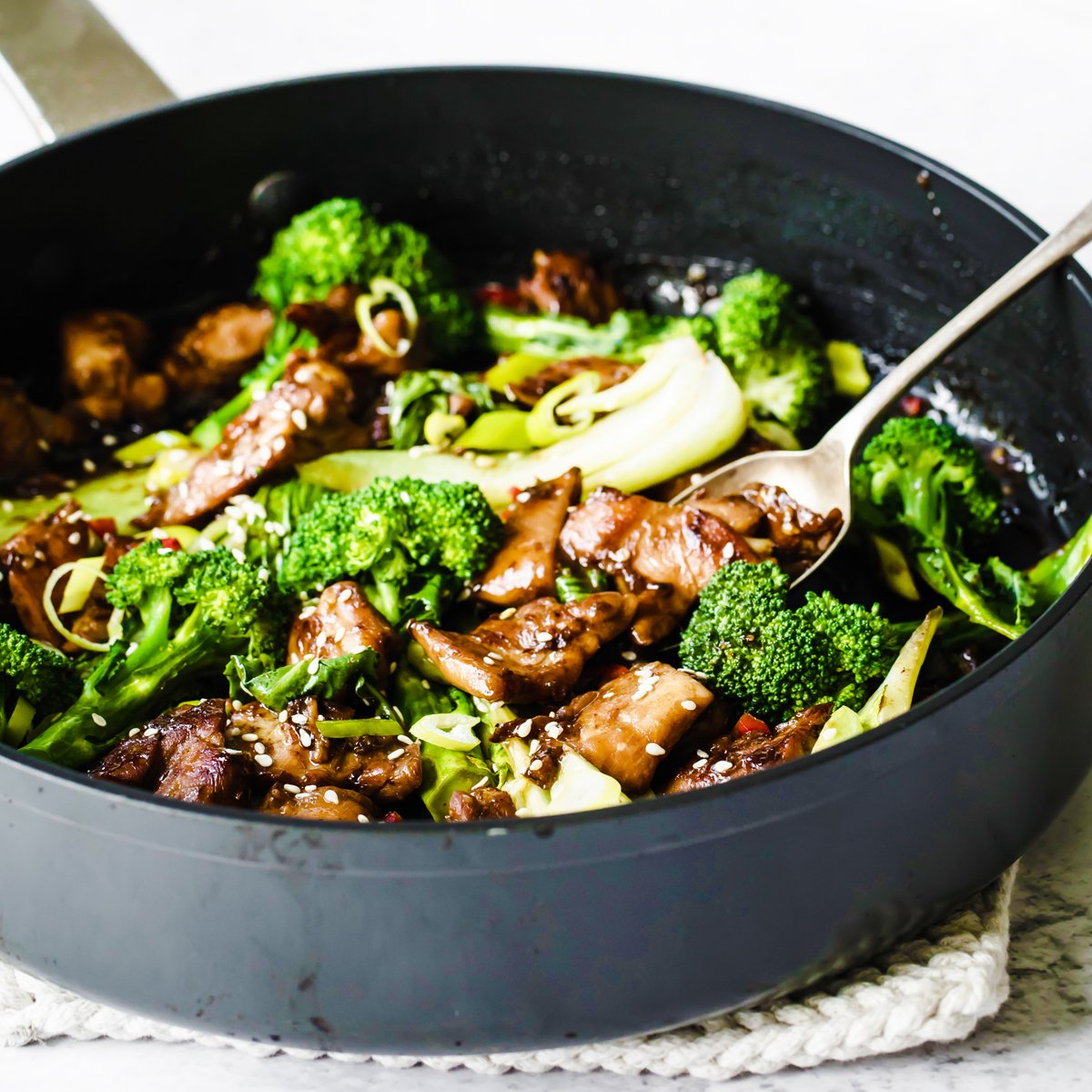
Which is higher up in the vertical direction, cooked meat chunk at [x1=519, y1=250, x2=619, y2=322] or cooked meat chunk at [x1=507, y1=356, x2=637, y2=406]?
cooked meat chunk at [x1=519, y1=250, x2=619, y2=322]

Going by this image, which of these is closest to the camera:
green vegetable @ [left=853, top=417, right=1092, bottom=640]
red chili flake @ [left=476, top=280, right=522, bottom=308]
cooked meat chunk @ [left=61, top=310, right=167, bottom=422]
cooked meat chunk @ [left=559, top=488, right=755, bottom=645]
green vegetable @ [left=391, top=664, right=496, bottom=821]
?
green vegetable @ [left=391, top=664, right=496, bottom=821]

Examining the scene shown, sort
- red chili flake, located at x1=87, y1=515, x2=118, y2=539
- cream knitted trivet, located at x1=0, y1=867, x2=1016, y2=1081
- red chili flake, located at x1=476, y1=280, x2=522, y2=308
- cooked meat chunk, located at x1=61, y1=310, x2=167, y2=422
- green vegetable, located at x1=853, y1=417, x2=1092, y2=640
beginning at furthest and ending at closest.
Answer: red chili flake, located at x1=476, y1=280, x2=522, y2=308 → cooked meat chunk, located at x1=61, y1=310, x2=167, y2=422 → red chili flake, located at x1=87, y1=515, x2=118, y2=539 → green vegetable, located at x1=853, y1=417, x2=1092, y2=640 → cream knitted trivet, located at x1=0, y1=867, x2=1016, y2=1081

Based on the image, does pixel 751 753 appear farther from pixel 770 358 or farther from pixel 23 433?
pixel 23 433

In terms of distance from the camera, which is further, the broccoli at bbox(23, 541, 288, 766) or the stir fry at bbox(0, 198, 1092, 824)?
the broccoli at bbox(23, 541, 288, 766)

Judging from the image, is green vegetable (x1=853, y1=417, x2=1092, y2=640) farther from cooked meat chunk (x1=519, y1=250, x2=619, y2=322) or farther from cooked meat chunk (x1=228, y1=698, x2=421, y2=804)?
cooked meat chunk (x1=228, y1=698, x2=421, y2=804)

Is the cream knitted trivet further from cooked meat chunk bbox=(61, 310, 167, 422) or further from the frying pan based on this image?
cooked meat chunk bbox=(61, 310, 167, 422)

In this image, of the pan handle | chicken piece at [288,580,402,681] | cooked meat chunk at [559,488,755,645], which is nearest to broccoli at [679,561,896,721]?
cooked meat chunk at [559,488,755,645]

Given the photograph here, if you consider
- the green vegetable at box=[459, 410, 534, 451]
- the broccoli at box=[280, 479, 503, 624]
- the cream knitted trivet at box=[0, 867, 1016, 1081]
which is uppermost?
the green vegetable at box=[459, 410, 534, 451]
